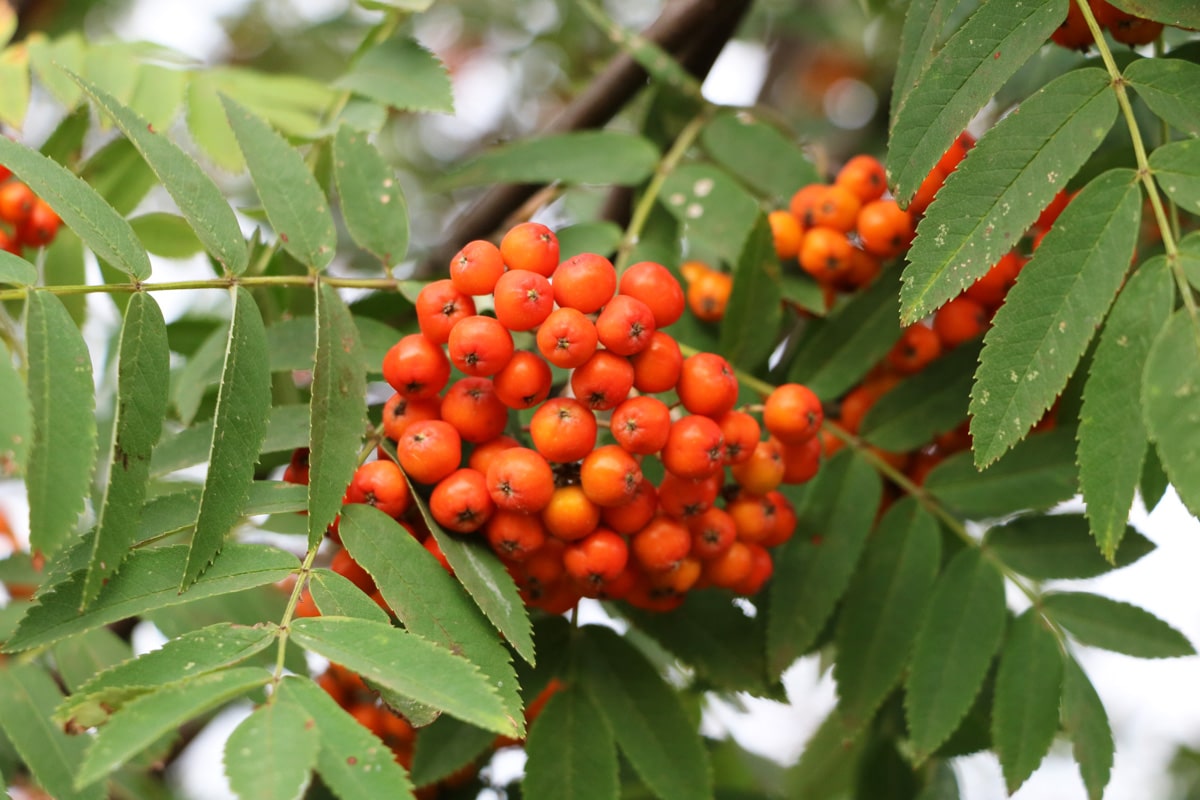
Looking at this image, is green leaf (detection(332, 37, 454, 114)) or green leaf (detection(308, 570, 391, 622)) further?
green leaf (detection(332, 37, 454, 114))

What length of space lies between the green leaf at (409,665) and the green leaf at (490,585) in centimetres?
12

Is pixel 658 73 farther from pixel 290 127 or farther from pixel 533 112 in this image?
pixel 533 112

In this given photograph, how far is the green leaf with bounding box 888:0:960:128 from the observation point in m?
1.49

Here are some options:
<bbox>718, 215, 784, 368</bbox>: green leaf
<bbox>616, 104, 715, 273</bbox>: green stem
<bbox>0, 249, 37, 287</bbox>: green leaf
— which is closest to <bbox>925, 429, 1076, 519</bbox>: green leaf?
<bbox>718, 215, 784, 368</bbox>: green leaf

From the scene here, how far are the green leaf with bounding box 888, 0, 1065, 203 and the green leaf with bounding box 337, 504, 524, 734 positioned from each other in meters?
0.81

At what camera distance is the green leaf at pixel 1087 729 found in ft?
5.47

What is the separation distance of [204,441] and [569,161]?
0.96 metres

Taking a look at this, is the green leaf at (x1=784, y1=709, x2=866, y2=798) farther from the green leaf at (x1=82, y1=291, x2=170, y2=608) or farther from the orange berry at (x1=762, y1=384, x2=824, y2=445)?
the green leaf at (x1=82, y1=291, x2=170, y2=608)

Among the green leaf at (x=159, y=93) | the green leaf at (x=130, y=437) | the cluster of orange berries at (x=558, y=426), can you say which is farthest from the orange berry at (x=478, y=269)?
the green leaf at (x=159, y=93)

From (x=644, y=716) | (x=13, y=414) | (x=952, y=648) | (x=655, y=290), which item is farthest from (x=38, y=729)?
(x=952, y=648)

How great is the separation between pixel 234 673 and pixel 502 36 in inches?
149

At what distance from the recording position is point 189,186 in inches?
59.1

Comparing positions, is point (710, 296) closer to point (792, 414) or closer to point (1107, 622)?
point (792, 414)

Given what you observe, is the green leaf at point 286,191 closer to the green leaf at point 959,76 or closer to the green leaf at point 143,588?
the green leaf at point 143,588
